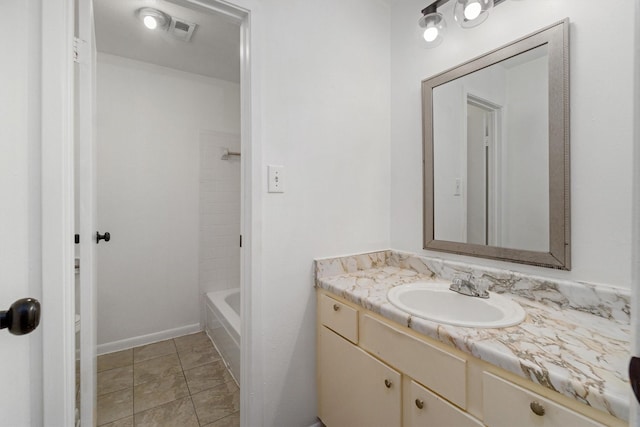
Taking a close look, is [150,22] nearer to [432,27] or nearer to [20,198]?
[20,198]

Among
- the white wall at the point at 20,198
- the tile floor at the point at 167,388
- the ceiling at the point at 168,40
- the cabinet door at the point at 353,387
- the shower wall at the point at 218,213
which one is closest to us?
the white wall at the point at 20,198

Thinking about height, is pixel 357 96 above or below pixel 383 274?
above

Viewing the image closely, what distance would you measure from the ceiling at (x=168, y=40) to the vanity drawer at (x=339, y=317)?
5.22ft

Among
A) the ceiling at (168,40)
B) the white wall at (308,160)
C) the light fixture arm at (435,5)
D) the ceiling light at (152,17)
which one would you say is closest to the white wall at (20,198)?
the white wall at (308,160)

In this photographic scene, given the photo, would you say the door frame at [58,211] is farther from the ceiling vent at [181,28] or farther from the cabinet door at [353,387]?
the ceiling vent at [181,28]

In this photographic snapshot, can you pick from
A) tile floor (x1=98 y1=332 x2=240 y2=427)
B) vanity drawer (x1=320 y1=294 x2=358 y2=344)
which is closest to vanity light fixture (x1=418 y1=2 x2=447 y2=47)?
vanity drawer (x1=320 y1=294 x2=358 y2=344)

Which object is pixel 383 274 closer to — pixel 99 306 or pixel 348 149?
pixel 348 149

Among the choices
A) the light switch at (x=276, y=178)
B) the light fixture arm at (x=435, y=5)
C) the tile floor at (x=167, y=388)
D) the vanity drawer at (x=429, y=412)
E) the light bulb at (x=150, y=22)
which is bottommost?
the tile floor at (x=167, y=388)

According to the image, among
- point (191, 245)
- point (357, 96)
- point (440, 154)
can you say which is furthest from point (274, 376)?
point (191, 245)

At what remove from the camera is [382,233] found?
5.31 feet

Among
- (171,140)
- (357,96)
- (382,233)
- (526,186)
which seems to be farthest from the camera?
(171,140)

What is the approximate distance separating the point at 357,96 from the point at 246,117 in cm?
65

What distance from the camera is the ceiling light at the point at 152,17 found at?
1.67 metres

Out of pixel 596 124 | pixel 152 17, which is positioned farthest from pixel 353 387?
pixel 152 17
